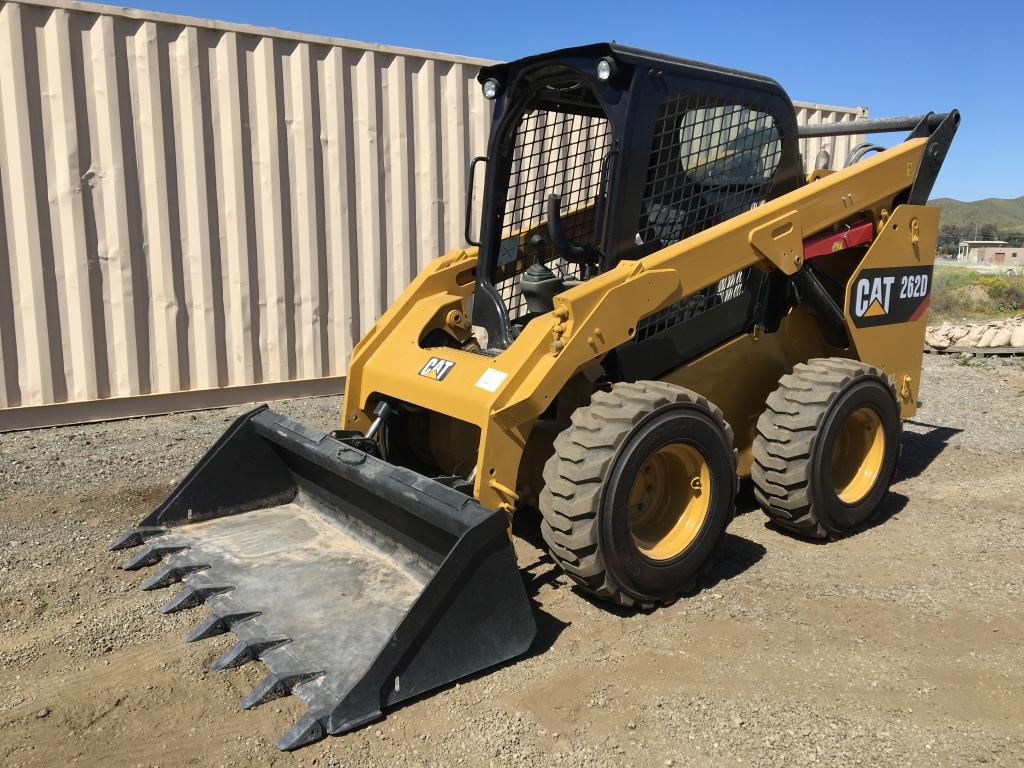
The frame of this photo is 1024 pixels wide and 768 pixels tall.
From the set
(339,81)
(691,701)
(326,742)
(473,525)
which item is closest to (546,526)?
(473,525)

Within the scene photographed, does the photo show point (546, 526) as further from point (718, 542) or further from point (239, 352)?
point (239, 352)

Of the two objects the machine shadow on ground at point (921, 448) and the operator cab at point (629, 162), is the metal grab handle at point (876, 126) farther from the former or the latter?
the machine shadow on ground at point (921, 448)

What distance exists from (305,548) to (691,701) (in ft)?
5.96

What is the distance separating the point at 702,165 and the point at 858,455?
1.77 m

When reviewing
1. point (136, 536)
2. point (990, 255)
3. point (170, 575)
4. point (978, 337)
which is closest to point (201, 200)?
point (136, 536)

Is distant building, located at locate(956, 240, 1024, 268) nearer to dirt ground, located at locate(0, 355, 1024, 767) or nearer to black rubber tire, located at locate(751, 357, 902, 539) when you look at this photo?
black rubber tire, located at locate(751, 357, 902, 539)

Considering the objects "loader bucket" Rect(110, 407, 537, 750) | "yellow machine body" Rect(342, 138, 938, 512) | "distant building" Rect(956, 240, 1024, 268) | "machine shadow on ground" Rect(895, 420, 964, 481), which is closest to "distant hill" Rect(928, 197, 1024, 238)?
"distant building" Rect(956, 240, 1024, 268)

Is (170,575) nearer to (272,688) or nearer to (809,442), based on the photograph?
(272,688)

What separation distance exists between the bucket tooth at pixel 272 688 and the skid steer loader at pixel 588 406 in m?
Answer: 0.02

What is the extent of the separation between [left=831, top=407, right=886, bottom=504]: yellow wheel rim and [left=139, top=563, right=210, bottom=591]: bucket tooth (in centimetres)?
312

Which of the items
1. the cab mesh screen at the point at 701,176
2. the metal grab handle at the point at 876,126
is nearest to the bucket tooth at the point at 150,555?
the cab mesh screen at the point at 701,176

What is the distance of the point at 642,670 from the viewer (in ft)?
10.2

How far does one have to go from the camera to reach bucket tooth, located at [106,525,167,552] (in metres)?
3.95

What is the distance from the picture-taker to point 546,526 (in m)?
3.38
